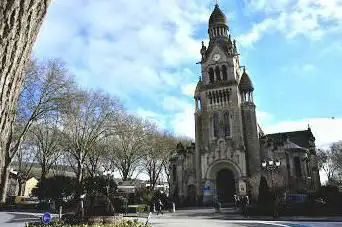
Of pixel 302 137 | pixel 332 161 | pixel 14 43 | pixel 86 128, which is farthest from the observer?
pixel 332 161

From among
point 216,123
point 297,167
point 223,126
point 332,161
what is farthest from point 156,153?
point 332,161

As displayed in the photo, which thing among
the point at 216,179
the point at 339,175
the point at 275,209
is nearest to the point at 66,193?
the point at 216,179

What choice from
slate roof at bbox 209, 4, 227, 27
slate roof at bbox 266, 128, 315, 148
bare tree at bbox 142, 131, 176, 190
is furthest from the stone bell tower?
slate roof at bbox 266, 128, 315, 148

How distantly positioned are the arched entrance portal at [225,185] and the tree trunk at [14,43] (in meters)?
45.7

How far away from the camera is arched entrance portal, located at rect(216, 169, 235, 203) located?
46688 millimetres

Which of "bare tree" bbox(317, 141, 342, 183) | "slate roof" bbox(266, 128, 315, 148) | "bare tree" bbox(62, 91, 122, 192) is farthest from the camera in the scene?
"bare tree" bbox(317, 141, 342, 183)

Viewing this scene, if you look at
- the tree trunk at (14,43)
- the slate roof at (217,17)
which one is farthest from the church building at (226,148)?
the tree trunk at (14,43)

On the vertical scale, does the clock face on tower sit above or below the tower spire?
below

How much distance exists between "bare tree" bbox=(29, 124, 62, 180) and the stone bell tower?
Result: 65.2ft

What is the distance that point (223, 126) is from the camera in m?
48.9

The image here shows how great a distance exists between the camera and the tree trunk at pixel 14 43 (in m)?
2.33

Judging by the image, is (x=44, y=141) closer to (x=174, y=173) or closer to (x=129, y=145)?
(x=129, y=145)

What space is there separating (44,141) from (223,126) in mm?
24929

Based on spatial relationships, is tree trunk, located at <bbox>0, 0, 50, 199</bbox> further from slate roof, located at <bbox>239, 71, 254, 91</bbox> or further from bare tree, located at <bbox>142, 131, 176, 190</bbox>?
bare tree, located at <bbox>142, 131, 176, 190</bbox>
